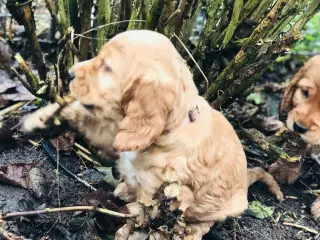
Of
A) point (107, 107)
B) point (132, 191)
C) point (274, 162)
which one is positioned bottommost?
point (274, 162)

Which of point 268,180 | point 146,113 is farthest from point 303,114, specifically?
point 146,113

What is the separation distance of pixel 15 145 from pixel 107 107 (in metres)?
1.13

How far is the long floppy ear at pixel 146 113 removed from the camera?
2.49 m

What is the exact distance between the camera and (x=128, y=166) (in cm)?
291

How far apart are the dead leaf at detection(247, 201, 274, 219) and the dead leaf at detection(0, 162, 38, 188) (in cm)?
149

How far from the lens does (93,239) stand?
9.43ft

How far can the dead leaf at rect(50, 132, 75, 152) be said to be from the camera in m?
3.49

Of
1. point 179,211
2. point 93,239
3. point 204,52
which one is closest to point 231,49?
point 204,52

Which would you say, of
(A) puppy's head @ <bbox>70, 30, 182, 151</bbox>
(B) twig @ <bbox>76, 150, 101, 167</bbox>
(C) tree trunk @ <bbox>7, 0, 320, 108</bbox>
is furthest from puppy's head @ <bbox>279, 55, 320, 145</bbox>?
(B) twig @ <bbox>76, 150, 101, 167</bbox>

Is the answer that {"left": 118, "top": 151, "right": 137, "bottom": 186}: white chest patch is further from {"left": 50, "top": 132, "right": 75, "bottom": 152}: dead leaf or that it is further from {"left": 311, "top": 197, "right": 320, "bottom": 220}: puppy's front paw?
{"left": 311, "top": 197, "right": 320, "bottom": 220}: puppy's front paw

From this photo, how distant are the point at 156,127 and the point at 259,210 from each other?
4.69ft

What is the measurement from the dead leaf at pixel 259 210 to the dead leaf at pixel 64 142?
1.30m

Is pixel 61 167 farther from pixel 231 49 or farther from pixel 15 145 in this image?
pixel 231 49

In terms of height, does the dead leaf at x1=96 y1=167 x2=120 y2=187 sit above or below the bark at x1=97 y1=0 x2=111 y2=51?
below
